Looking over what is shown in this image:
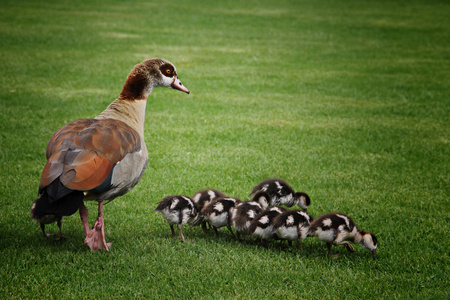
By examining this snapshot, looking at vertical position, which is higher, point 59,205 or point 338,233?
point 59,205

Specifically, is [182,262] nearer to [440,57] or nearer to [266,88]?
[266,88]

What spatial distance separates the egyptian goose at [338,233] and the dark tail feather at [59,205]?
2290 millimetres

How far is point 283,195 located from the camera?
236 inches

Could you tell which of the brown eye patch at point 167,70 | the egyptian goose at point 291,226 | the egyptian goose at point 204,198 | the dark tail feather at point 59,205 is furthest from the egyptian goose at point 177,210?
the brown eye patch at point 167,70

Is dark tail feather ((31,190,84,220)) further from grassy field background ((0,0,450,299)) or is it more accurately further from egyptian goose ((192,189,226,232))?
egyptian goose ((192,189,226,232))

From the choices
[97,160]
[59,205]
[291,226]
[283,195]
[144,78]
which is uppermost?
[144,78]

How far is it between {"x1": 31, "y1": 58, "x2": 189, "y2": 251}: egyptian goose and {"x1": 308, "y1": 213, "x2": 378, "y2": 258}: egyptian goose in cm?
189

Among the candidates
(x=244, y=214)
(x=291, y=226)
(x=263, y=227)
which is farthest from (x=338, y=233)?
(x=244, y=214)

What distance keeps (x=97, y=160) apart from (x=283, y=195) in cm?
243

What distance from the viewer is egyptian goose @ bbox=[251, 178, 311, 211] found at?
6.00m

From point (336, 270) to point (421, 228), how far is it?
1576 millimetres

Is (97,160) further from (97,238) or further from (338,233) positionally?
(338,233)

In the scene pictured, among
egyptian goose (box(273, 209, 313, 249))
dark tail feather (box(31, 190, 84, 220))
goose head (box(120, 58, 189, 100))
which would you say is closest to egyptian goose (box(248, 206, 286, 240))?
egyptian goose (box(273, 209, 313, 249))

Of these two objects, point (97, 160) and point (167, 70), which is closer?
point (97, 160)
